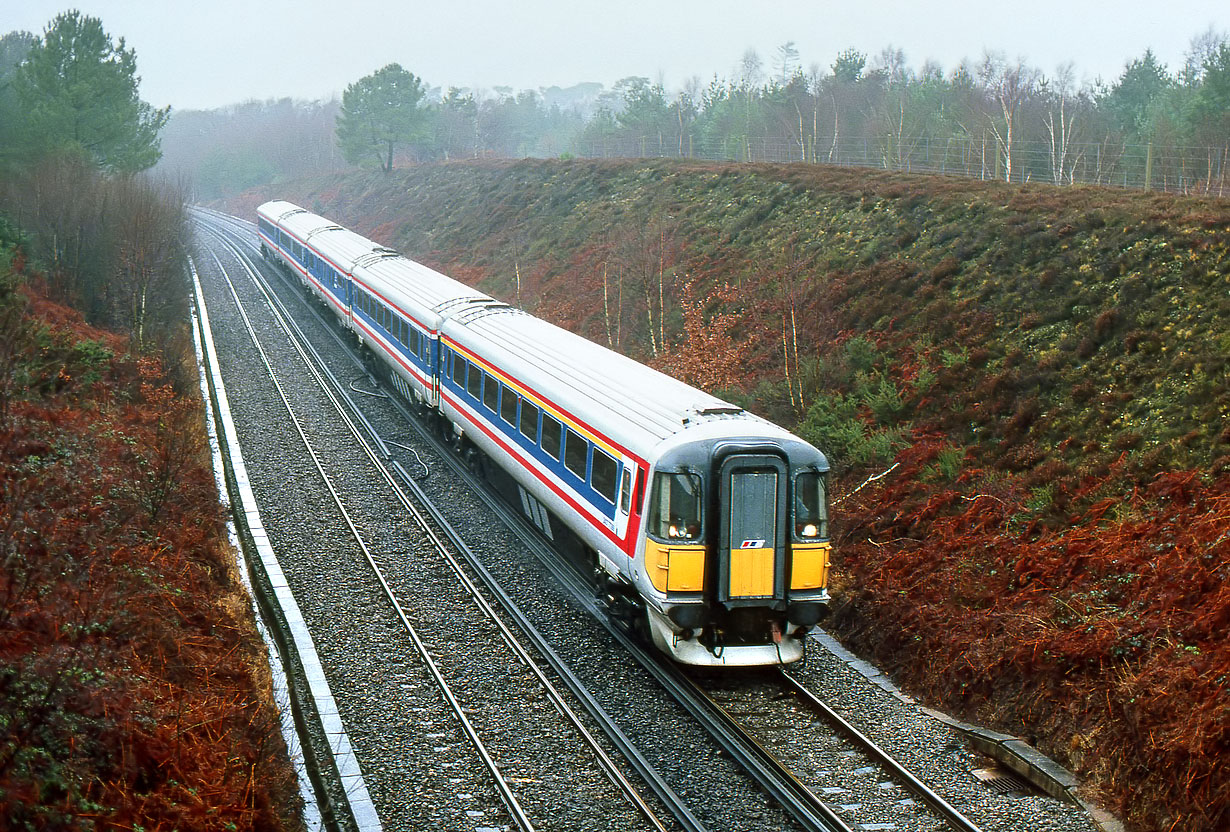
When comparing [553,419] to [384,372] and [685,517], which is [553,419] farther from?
[384,372]

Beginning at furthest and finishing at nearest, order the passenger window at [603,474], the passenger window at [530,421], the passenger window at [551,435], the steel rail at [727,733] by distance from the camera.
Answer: the passenger window at [530,421] < the passenger window at [551,435] < the passenger window at [603,474] < the steel rail at [727,733]

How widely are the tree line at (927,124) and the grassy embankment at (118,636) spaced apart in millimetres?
24970

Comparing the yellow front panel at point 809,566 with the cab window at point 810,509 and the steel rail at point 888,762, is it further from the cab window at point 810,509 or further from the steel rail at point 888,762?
the steel rail at point 888,762

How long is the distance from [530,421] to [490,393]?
2326 millimetres

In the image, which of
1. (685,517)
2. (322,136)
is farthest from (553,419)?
(322,136)

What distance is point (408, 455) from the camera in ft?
73.4

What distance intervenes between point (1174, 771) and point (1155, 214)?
1382 centimetres

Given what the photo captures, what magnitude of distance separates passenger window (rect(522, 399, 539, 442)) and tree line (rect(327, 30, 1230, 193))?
19.5 meters

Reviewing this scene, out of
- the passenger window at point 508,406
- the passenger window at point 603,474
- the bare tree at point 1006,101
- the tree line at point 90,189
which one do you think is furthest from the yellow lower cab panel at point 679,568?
the bare tree at point 1006,101

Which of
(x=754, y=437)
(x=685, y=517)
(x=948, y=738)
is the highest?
(x=754, y=437)

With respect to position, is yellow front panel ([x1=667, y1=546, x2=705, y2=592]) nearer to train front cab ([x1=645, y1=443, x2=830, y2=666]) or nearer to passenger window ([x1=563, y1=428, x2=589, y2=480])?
train front cab ([x1=645, y1=443, x2=830, y2=666])

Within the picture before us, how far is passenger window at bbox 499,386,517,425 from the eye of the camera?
17172 millimetres

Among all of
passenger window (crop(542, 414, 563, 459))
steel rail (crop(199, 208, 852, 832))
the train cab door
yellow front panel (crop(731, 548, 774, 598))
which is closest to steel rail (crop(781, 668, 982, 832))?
steel rail (crop(199, 208, 852, 832))

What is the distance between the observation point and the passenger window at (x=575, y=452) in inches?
560
